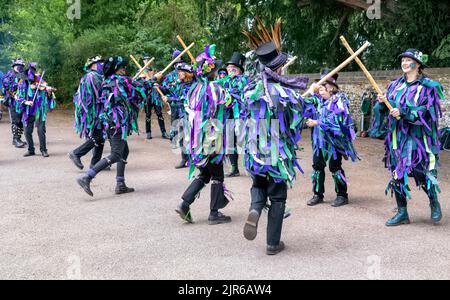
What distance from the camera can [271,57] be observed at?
482 cm

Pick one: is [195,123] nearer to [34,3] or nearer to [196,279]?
[196,279]

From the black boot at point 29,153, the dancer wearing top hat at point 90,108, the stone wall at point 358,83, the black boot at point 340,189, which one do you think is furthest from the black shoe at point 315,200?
the stone wall at point 358,83

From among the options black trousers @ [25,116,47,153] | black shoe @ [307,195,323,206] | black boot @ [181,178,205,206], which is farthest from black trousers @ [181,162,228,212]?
black trousers @ [25,116,47,153]

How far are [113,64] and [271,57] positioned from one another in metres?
3.27

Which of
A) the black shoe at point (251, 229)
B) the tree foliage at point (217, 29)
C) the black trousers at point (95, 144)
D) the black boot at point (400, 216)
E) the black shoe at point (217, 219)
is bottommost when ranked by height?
the black shoe at point (217, 219)

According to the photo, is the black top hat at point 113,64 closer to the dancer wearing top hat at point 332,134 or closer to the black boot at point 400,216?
the dancer wearing top hat at point 332,134

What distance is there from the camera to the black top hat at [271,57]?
480 centimetres

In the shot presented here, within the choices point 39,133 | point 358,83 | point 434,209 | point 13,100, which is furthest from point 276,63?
point 358,83

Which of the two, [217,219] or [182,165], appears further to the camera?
[182,165]

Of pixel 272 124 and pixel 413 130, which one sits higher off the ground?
pixel 272 124

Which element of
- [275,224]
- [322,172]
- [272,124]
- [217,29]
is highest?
[217,29]

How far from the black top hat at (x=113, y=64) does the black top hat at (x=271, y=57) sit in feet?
10.3

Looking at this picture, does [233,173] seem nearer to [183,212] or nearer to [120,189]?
[120,189]

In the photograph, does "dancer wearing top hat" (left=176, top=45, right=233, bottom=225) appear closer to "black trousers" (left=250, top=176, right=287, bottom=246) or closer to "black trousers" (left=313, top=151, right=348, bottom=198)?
"black trousers" (left=250, top=176, right=287, bottom=246)
